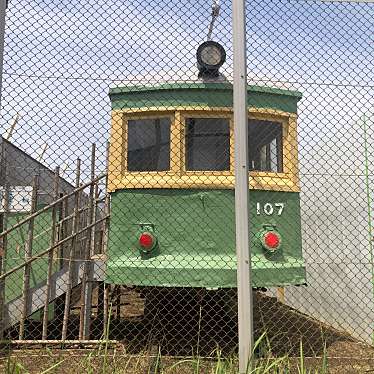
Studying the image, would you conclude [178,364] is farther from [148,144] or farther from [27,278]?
[27,278]

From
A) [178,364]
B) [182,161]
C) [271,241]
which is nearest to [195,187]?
[182,161]

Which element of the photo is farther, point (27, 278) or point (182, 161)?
point (27, 278)

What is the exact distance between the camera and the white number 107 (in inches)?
168

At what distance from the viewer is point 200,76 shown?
14.2 feet

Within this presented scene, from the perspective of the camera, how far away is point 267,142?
4.58m

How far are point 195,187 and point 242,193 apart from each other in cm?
166

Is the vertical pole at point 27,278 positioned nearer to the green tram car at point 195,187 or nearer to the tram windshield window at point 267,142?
the green tram car at point 195,187

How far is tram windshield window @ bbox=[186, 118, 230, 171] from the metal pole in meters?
1.65

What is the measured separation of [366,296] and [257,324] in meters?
1.40

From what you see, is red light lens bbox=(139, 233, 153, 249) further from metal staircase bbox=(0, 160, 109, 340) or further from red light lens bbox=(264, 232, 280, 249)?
red light lens bbox=(264, 232, 280, 249)

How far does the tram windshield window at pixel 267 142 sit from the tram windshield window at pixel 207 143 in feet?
0.91

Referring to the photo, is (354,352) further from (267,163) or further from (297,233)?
(267,163)

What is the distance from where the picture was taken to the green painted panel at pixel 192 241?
156 inches

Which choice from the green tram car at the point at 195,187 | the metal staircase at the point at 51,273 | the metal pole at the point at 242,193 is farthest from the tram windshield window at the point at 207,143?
the metal pole at the point at 242,193
